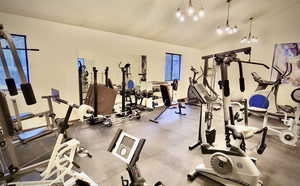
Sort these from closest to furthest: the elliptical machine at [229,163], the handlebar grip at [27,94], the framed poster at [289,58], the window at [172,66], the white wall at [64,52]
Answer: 1. the handlebar grip at [27,94]
2. the elliptical machine at [229,163]
3. the white wall at [64,52]
4. the framed poster at [289,58]
5. the window at [172,66]

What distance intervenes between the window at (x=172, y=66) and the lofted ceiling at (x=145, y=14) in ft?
2.92

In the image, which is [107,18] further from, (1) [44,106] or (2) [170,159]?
(2) [170,159]

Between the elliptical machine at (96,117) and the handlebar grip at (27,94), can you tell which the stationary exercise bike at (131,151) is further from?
the elliptical machine at (96,117)

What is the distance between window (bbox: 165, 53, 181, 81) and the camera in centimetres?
705

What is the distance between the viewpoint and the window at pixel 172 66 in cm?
705

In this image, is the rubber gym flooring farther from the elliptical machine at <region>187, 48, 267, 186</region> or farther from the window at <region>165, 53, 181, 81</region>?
the window at <region>165, 53, 181, 81</region>

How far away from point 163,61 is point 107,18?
10.5ft

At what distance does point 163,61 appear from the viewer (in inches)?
263

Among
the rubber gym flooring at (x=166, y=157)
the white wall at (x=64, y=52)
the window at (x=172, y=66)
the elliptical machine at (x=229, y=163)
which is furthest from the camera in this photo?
the window at (x=172, y=66)

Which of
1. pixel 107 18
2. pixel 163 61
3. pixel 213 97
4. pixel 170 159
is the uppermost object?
pixel 107 18

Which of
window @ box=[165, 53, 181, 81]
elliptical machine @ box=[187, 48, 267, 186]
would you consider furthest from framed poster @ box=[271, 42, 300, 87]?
elliptical machine @ box=[187, 48, 267, 186]

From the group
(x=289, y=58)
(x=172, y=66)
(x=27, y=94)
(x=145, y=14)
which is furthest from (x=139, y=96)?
(x=289, y=58)

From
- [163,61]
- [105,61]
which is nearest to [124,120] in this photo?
[105,61]

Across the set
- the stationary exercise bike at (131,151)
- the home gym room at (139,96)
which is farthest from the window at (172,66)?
the stationary exercise bike at (131,151)
